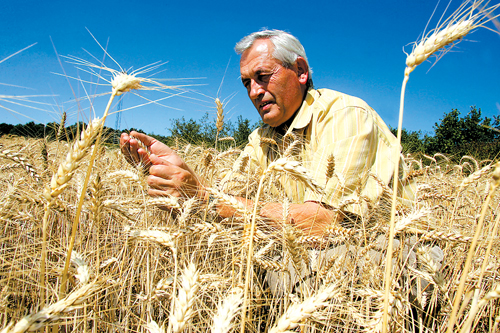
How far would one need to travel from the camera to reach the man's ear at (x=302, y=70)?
2.53 metres

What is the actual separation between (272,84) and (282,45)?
1.42 feet

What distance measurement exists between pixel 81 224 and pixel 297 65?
7.26 feet

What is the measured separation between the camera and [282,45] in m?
2.44

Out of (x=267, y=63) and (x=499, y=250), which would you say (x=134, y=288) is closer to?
(x=499, y=250)

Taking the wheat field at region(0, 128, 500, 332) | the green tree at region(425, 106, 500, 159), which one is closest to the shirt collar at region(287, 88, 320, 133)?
the wheat field at region(0, 128, 500, 332)

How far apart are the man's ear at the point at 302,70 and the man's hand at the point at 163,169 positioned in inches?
62.3

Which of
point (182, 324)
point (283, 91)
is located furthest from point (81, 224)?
point (283, 91)

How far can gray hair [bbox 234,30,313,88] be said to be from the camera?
93.6 inches

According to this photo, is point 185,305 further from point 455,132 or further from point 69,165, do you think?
point 455,132

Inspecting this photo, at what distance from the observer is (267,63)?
2.36 meters

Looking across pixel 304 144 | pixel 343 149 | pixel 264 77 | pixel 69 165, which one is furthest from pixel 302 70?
pixel 69 165

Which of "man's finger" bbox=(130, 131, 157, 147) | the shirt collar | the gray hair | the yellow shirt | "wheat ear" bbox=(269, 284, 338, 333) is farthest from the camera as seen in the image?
the gray hair

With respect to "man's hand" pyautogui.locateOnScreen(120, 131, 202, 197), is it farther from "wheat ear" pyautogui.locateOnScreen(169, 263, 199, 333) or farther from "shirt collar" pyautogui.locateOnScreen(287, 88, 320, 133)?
"shirt collar" pyautogui.locateOnScreen(287, 88, 320, 133)

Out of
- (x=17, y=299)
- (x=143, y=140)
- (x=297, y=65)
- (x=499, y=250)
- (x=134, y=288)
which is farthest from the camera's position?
(x=297, y=65)
